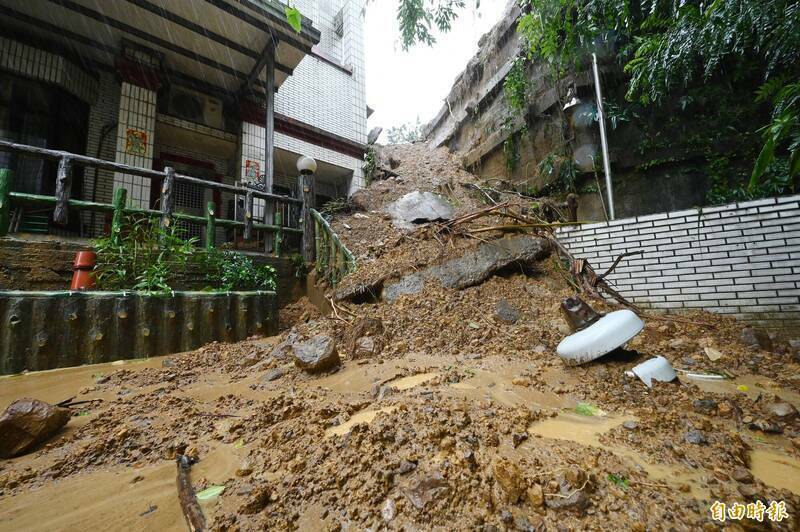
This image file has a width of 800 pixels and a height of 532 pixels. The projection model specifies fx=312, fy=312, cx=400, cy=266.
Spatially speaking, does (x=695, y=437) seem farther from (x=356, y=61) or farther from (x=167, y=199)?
(x=356, y=61)

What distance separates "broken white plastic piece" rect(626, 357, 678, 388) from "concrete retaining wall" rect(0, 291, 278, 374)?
11.9 feet

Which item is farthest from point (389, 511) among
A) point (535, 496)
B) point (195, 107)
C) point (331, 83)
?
point (331, 83)

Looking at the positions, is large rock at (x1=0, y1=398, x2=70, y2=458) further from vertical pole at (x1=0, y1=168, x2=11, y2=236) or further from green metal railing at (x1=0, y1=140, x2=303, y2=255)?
vertical pole at (x1=0, y1=168, x2=11, y2=236)

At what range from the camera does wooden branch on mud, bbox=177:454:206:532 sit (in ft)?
2.82

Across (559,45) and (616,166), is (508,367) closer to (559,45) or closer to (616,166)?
(616,166)

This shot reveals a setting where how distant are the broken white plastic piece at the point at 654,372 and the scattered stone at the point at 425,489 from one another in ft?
4.85

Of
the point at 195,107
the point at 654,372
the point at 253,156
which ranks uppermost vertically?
the point at 195,107

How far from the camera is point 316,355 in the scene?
2234 millimetres

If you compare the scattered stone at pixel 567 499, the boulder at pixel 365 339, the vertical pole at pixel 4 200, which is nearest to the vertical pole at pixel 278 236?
the boulder at pixel 365 339

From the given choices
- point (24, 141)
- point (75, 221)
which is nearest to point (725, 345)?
point (75, 221)

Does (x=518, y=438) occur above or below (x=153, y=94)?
below

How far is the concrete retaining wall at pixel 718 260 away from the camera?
2.93m

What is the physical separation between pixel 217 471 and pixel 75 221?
7.15m

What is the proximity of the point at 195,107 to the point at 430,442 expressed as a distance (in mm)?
Result: 8856
